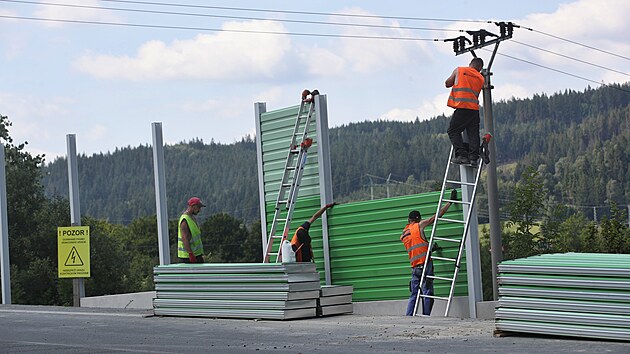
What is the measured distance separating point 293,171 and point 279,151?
653mm

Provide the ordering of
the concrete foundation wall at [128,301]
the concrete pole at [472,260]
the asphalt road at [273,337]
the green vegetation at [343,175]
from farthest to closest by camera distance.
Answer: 1. the green vegetation at [343,175]
2. the concrete foundation wall at [128,301]
3. the concrete pole at [472,260]
4. the asphalt road at [273,337]

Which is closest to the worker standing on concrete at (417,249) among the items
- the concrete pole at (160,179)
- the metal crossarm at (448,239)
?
the metal crossarm at (448,239)

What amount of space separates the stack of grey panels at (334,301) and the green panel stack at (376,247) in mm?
1700

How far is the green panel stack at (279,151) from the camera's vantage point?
18938mm

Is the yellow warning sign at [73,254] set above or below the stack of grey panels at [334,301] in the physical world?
above

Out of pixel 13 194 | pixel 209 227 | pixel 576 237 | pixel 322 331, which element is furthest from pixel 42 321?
pixel 209 227

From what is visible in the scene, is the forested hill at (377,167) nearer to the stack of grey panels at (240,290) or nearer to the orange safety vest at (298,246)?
the orange safety vest at (298,246)

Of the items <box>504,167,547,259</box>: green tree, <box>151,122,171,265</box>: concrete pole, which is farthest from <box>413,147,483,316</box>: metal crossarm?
<box>504,167,547,259</box>: green tree

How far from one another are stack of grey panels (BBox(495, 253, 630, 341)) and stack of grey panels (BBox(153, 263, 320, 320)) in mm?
4068

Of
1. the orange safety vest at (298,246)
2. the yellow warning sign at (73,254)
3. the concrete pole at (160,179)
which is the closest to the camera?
the orange safety vest at (298,246)

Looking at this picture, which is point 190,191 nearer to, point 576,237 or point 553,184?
point 553,184

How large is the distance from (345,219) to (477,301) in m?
3.15

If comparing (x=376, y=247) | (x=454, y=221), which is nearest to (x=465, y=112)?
(x=454, y=221)

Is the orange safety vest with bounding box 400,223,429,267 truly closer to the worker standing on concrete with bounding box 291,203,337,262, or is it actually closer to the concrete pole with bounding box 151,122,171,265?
the worker standing on concrete with bounding box 291,203,337,262
